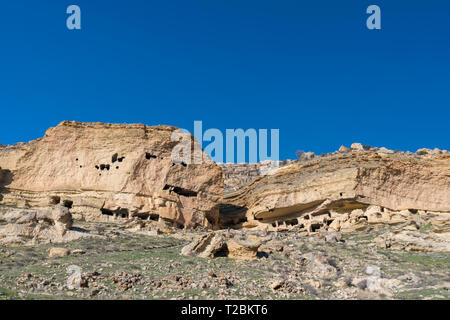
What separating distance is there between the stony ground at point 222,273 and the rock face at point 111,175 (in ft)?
33.0

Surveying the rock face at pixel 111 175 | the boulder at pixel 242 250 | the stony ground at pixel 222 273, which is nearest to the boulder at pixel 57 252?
the stony ground at pixel 222 273

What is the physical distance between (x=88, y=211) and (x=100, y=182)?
288 centimetres

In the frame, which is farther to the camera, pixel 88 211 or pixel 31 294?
pixel 88 211

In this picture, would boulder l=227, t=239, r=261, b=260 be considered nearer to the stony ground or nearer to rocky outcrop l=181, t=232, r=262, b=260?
rocky outcrop l=181, t=232, r=262, b=260

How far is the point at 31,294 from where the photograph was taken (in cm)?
1625

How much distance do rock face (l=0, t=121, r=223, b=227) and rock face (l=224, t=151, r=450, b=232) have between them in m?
5.82

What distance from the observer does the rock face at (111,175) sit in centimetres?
3781

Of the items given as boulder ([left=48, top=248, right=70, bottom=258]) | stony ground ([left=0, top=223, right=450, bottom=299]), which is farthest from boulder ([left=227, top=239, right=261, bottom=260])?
boulder ([left=48, top=248, right=70, bottom=258])

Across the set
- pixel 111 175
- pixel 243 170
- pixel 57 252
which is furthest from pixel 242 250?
pixel 243 170

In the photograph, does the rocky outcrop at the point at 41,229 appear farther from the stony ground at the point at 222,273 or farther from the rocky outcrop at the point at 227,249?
the rocky outcrop at the point at 227,249

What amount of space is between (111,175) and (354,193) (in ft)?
65.2

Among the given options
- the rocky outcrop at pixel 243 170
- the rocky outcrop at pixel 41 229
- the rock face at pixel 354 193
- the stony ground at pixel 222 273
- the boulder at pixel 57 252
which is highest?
the rocky outcrop at pixel 243 170
